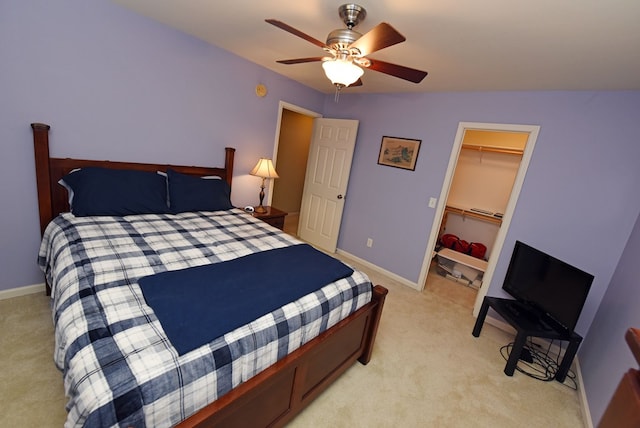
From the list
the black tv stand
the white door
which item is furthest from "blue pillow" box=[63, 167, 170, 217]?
the black tv stand

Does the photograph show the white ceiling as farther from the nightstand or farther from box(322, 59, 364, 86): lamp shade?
the nightstand

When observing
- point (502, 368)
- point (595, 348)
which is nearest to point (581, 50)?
point (595, 348)

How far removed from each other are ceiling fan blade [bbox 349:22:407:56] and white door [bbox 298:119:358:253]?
231cm

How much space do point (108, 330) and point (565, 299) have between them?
2.99 meters

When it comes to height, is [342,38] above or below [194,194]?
above

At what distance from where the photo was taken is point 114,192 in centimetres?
223

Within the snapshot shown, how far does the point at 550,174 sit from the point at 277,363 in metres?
2.81

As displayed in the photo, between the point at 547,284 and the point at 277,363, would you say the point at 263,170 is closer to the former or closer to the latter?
the point at 277,363

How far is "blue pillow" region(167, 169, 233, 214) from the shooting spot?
2.58 m

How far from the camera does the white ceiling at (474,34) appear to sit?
145 centimetres

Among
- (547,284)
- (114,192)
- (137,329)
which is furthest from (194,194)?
(547,284)

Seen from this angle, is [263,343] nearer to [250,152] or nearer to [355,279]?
[355,279]

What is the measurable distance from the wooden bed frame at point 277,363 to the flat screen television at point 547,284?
1.50 m

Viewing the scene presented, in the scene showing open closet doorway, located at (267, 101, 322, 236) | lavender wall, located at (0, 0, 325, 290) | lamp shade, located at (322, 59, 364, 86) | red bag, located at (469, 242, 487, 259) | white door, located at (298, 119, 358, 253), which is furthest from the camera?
open closet doorway, located at (267, 101, 322, 236)
